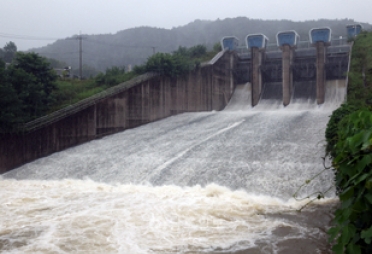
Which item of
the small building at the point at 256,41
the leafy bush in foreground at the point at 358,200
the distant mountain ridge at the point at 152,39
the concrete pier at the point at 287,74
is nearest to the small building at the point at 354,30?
the concrete pier at the point at 287,74

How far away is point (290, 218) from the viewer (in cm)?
715

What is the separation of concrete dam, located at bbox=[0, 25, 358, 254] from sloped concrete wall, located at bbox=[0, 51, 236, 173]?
5cm

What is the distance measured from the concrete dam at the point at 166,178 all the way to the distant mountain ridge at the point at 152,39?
65.3 meters

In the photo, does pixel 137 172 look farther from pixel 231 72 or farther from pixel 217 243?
pixel 231 72

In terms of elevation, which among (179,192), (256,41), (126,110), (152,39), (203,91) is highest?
(152,39)

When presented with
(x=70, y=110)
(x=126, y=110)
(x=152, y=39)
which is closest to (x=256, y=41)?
(x=126, y=110)

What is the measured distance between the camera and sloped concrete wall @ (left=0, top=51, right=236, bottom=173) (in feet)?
46.4

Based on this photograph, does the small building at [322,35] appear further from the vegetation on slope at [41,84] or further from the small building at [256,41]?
the vegetation on slope at [41,84]

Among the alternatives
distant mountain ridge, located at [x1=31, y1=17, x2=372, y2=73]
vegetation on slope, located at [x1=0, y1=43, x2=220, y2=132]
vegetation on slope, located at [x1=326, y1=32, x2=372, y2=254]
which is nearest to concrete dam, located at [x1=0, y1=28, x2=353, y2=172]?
vegetation on slope, located at [x1=0, y1=43, x2=220, y2=132]

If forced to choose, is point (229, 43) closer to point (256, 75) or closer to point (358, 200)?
point (256, 75)

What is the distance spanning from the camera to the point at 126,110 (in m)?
17.1

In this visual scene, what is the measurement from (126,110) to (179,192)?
872 centimetres

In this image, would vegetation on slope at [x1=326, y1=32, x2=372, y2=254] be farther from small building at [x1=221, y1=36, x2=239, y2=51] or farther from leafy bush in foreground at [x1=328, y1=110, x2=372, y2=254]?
small building at [x1=221, y1=36, x2=239, y2=51]

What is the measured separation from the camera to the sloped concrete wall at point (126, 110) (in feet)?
46.4
